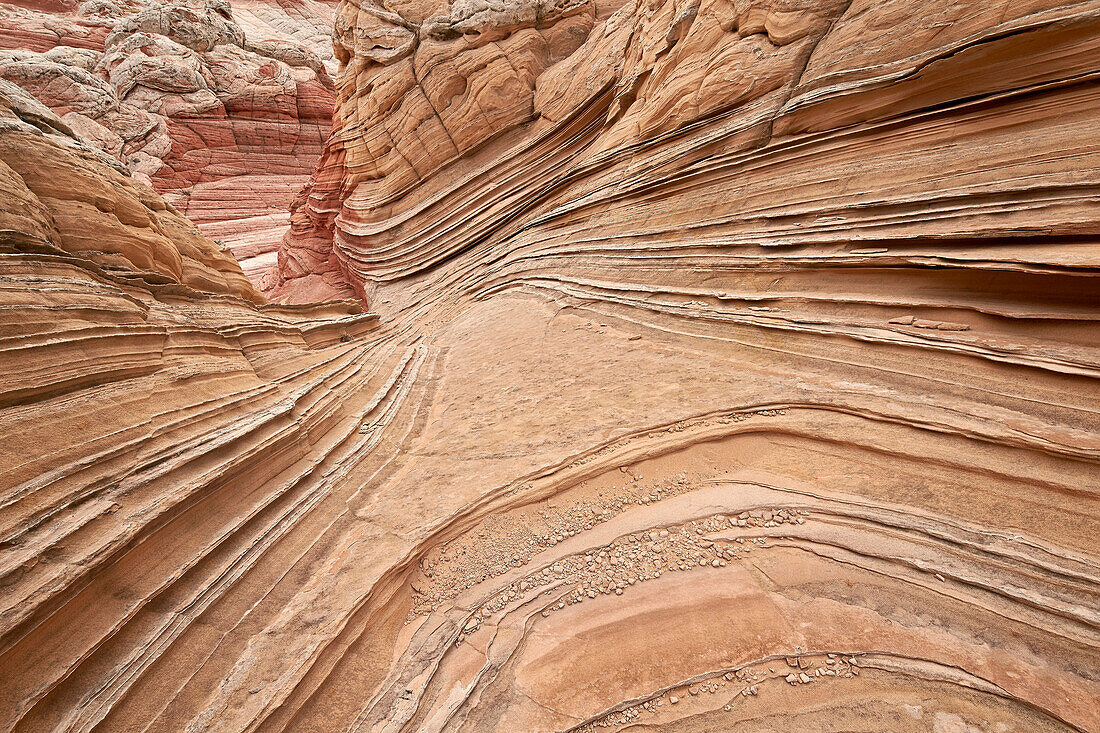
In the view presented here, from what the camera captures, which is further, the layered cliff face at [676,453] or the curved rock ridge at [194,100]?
the curved rock ridge at [194,100]

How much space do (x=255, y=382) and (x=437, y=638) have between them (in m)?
3.77

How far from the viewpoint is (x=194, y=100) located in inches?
910

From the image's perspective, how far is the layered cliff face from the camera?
2.37 m

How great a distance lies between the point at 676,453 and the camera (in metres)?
3.92

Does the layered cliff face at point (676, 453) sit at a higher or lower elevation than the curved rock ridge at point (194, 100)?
lower

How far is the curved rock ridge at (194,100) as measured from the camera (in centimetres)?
2083

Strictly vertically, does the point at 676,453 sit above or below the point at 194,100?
below

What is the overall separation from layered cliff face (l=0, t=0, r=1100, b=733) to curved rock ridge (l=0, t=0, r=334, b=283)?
55.4 feet

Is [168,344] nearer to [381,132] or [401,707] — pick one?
[401,707]

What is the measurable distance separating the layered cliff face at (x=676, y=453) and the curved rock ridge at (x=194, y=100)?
665 inches

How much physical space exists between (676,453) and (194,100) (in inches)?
1183

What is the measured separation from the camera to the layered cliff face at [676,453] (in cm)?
237

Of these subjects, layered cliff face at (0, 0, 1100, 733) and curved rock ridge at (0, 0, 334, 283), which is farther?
curved rock ridge at (0, 0, 334, 283)

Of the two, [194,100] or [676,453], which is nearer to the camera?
[676,453]
